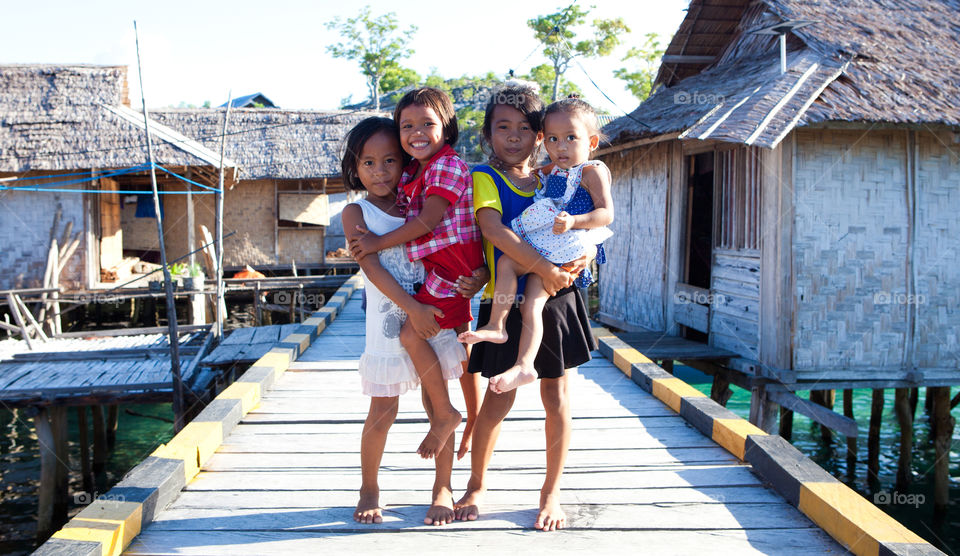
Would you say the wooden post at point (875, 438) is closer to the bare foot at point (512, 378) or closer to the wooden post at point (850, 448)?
the wooden post at point (850, 448)

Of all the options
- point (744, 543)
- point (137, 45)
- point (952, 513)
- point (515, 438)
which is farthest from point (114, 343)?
point (952, 513)

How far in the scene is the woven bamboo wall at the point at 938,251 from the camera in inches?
280

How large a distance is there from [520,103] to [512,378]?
A: 39.9 inches

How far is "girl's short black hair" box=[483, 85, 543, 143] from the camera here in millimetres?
2727

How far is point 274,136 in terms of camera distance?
57.6 feet

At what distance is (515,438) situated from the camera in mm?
3834

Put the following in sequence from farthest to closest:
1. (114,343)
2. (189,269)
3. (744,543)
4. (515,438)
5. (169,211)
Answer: (169,211) → (189,269) → (114,343) → (515,438) → (744,543)

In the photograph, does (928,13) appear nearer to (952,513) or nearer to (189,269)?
(952,513)

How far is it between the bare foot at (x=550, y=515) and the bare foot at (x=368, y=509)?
0.59m

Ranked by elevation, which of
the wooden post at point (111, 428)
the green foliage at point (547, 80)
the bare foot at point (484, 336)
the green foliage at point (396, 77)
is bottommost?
the wooden post at point (111, 428)

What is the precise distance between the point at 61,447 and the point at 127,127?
296 inches

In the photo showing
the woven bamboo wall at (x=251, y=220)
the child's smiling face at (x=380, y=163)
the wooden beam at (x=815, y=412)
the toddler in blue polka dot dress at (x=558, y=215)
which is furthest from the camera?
the woven bamboo wall at (x=251, y=220)

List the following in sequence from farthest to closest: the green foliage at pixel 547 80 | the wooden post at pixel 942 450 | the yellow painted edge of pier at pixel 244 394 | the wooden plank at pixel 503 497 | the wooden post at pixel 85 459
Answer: the green foliage at pixel 547 80, the wooden post at pixel 85 459, the wooden post at pixel 942 450, the yellow painted edge of pier at pixel 244 394, the wooden plank at pixel 503 497

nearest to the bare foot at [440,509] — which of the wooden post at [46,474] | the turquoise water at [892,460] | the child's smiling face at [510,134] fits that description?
the child's smiling face at [510,134]
